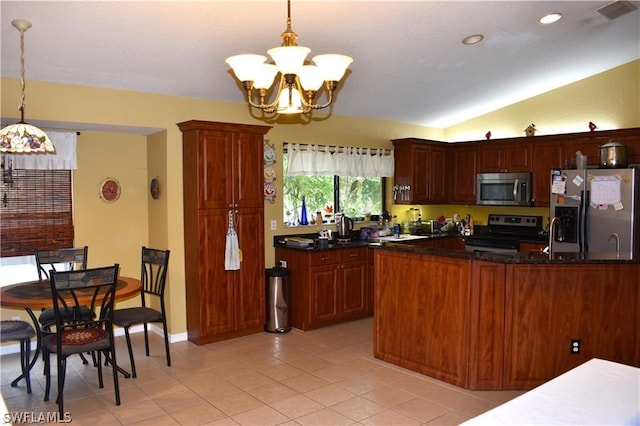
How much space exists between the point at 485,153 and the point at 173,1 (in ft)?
15.4

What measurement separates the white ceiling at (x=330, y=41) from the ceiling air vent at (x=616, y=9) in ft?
0.21

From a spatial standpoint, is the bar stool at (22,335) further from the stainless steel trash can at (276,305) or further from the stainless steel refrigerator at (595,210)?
the stainless steel refrigerator at (595,210)

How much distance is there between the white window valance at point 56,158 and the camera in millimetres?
4488

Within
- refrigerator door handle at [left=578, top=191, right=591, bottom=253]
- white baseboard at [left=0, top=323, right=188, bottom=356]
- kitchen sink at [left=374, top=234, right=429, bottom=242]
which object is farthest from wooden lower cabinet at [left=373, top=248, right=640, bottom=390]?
white baseboard at [left=0, top=323, right=188, bottom=356]

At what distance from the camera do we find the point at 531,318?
11.6ft

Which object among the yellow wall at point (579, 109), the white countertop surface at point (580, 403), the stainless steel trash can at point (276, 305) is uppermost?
the yellow wall at point (579, 109)

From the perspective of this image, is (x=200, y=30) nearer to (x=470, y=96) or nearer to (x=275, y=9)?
(x=275, y=9)

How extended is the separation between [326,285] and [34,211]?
9.83 ft

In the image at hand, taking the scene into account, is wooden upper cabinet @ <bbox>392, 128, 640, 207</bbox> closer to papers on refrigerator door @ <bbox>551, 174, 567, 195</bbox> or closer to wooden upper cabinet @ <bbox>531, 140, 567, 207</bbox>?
wooden upper cabinet @ <bbox>531, 140, 567, 207</bbox>

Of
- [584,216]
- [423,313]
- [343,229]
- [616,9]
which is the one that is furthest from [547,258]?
[343,229]

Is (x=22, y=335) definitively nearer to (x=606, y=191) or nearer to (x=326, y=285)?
(x=326, y=285)

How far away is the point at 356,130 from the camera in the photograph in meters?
6.31

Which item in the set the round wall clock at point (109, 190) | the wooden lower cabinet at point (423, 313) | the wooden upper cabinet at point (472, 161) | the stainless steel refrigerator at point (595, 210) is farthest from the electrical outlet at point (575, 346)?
the round wall clock at point (109, 190)

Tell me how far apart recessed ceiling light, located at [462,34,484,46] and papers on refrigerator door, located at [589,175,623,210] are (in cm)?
196
